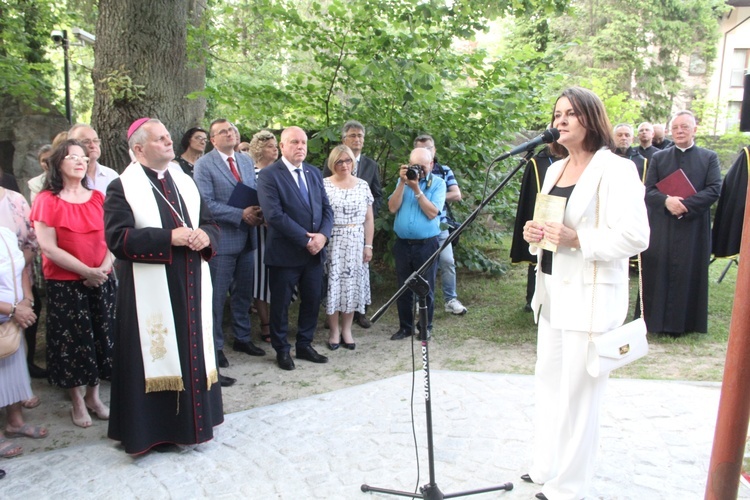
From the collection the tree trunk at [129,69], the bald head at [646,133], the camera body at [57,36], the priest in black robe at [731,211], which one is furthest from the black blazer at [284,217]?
the camera body at [57,36]

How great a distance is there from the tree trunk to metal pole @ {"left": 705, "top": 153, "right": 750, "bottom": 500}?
5.26m

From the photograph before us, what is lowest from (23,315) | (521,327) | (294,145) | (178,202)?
(521,327)

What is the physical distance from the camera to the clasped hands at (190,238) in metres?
3.73

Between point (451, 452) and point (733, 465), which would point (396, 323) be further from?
point (733, 465)

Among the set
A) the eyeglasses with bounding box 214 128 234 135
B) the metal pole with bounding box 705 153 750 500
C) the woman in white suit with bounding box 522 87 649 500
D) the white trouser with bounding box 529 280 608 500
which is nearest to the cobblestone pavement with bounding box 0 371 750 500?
the white trouser with bounding box 529 280 608 500

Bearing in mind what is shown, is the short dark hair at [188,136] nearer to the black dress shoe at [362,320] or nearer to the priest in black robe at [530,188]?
the black dress shoe at [362,320]

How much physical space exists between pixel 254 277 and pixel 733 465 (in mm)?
4829

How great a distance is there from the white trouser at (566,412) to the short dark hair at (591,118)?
0.90 metres

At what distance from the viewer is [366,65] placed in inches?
255

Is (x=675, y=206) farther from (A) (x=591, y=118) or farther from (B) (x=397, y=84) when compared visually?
(A) (x=591, y=118)

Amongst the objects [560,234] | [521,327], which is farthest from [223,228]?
[560,234]

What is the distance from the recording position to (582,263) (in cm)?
294

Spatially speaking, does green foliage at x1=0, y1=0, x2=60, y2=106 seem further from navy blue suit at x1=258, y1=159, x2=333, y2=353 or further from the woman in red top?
navy blue suit at x1=258, y1=159, x2=333, y2=353

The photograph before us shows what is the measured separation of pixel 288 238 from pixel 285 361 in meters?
1.14
